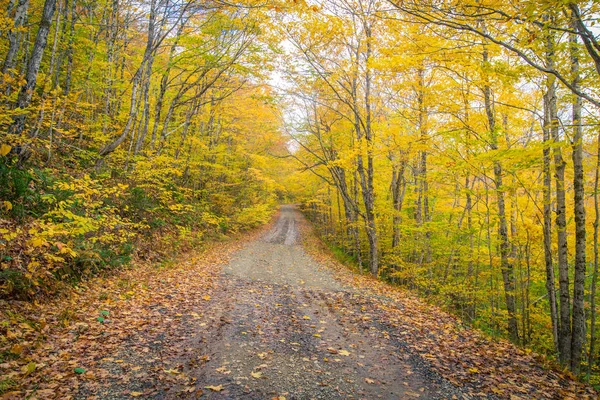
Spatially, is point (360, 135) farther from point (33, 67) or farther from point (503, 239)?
point (33, 67)

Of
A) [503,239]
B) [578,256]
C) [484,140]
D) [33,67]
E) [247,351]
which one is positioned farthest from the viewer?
[503,239]

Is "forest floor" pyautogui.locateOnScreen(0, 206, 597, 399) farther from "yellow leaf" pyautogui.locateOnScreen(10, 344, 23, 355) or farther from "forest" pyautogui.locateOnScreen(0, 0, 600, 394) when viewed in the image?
"forest" pyautogui.locateOnScreen(0, 0, 600, 394)

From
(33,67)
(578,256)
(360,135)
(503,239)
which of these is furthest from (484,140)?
(33,67)

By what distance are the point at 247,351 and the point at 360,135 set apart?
10.8 meters

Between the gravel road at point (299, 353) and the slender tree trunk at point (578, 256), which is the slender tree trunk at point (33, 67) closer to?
the gravel road at point (299, 353)

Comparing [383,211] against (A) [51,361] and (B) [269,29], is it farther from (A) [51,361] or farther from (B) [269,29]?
(A) [51,361]

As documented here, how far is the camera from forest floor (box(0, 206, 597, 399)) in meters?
A: 3.66

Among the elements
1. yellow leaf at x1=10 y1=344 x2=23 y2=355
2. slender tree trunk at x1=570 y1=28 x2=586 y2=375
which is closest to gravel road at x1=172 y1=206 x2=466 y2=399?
yellow leaf at x1=10 y1=344 x2=23 y2=355

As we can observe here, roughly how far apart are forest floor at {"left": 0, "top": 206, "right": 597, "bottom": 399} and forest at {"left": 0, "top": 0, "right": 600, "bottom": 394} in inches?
27.1

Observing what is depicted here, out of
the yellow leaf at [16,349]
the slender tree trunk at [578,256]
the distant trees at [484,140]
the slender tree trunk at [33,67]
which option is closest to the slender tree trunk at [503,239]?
the distant trees at [484,140]

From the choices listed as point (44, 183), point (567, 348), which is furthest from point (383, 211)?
point (44, 183)

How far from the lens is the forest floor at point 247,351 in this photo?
12.0 feet

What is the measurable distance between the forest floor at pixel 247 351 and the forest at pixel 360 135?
0.69 m

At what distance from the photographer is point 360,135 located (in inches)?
530
